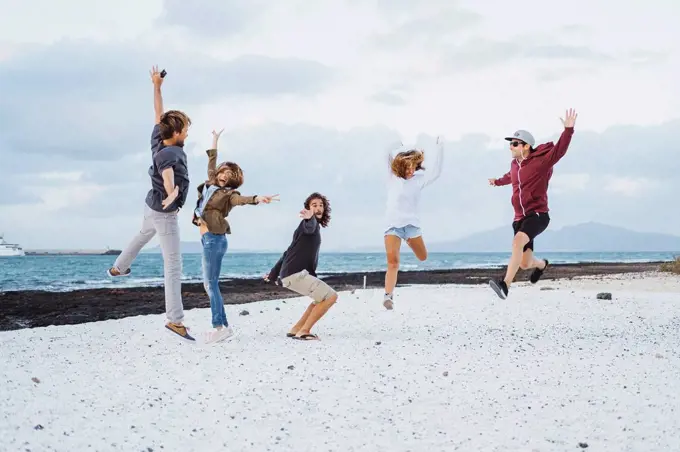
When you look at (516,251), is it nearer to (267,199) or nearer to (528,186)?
(528,186)

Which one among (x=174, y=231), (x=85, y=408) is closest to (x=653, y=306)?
(x=174, y=231)

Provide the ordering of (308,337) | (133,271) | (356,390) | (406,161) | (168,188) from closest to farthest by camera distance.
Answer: (356,390) → (168,188) → (406,161) → (308,337) → (133,271)

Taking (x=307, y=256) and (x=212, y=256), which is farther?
(x=307, y=256)

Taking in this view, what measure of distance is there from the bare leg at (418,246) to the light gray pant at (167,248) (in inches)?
113

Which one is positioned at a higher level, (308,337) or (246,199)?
(246,199)

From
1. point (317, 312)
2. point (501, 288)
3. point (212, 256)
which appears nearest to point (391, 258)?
point (317, 312)

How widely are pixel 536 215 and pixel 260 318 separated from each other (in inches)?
193

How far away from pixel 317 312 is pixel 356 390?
6.57 ft

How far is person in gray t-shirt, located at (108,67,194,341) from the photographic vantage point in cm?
724

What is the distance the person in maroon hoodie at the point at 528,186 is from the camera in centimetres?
847

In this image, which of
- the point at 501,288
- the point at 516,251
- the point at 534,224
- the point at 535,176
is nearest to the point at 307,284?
the point at 501,288

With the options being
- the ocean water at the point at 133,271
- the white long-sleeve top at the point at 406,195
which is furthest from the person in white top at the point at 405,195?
the ocean water at the point at 133,271

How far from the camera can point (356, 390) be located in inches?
251

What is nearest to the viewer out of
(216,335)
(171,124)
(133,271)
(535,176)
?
(171,124)
